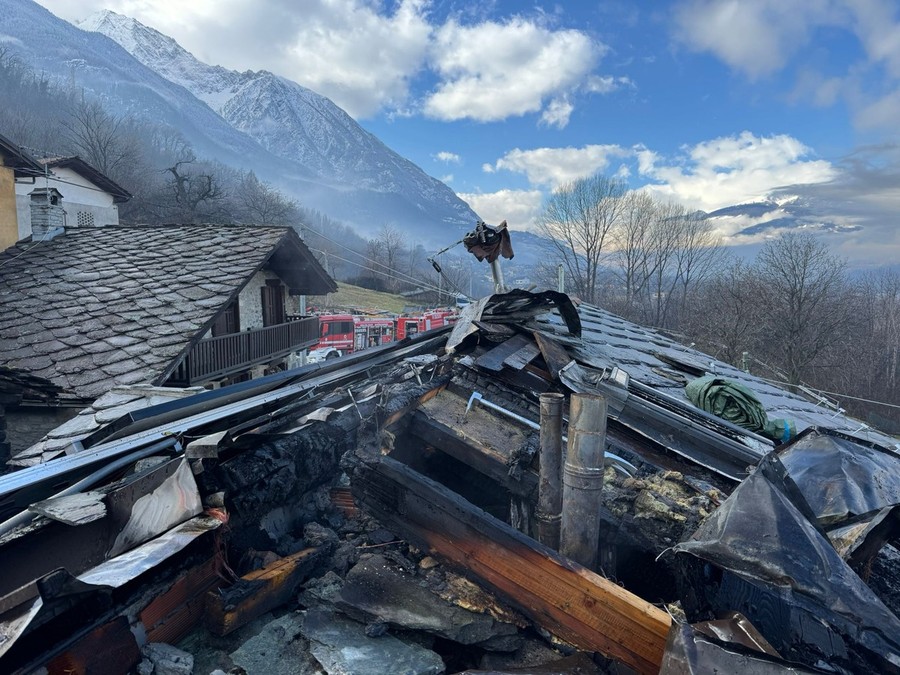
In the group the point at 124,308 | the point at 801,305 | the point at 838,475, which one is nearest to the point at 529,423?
the point at 838,475

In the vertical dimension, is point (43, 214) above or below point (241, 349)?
above

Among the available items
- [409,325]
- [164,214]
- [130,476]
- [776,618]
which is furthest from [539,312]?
[164,214]

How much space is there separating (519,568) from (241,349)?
469 inches

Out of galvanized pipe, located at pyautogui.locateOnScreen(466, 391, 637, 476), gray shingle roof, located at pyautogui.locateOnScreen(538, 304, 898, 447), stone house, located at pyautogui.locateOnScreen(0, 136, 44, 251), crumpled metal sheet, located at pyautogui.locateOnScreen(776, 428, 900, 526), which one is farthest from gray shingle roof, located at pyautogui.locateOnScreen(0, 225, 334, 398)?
crumpled metal sheet, located at pyautogui.locateOnScreen(776, 428, 900, 526)

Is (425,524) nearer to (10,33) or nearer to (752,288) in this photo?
(752,288)

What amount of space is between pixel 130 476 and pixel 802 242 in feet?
138

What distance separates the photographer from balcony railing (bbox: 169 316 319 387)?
10.4 meters

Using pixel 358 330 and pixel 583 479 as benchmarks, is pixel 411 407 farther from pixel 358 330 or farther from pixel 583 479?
pixel 358 330

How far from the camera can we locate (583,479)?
228cm

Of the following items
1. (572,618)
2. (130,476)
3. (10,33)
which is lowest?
(572,618)

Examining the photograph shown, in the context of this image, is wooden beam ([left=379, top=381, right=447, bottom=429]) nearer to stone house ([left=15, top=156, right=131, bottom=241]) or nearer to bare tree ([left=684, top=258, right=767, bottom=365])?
stone house ([left=15, top=156, right=131, bottom=241])

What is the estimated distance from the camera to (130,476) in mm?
2533

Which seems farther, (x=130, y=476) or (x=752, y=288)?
(x=752, y=288)

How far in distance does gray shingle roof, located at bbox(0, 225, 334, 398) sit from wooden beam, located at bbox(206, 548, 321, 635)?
18.1 ft
